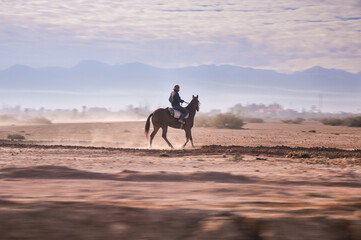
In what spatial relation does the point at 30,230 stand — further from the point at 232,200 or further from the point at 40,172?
the point at 40,172

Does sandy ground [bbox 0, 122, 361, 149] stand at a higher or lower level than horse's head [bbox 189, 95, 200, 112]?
lower

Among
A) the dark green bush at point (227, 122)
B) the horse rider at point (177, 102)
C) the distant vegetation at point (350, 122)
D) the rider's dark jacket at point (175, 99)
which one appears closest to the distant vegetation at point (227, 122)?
the dark green bush at point (227, 122)

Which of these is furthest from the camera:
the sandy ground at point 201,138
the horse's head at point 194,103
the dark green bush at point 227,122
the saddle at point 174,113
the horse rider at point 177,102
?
the dark green bush at point 227,122

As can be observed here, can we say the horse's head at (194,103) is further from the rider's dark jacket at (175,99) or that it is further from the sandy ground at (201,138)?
the sandy ground at (201,138)

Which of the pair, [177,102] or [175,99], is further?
[177,102]

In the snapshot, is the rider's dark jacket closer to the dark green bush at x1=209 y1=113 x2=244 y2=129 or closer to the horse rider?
the horse rider

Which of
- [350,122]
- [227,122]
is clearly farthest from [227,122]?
[350,122]

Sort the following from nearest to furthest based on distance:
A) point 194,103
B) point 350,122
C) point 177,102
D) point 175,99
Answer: point 175,99
point 177,102
point 194,103
point 350,122

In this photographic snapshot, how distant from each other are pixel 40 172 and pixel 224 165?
18.1 ft

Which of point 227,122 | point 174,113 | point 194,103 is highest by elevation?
point 194,103

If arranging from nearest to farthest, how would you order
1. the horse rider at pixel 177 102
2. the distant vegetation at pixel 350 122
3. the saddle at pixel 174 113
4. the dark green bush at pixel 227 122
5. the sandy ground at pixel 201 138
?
1. the horse rider at pixel 177 102
2. the saddle at pixel 174 113
3. the sandy ground at pixel 201 138
4. the dark green bush at pixel 227 122
5. the distant vegetation at pixel 350 122

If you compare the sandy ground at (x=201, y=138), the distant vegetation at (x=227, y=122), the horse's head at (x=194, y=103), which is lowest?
the sandy ground at (x=201, y=138)

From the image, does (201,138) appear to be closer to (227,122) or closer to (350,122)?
(227,122)

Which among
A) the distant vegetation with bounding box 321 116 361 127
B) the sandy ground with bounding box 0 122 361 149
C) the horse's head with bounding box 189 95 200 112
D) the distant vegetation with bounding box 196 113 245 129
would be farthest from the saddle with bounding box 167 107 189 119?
the distant vegetation with bounding box 321 116 361 127
